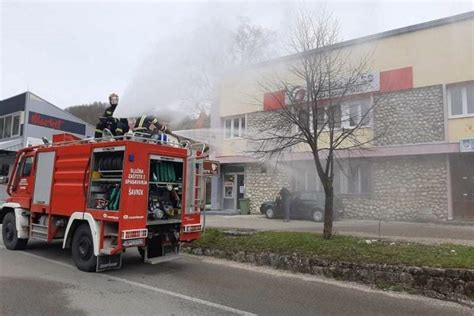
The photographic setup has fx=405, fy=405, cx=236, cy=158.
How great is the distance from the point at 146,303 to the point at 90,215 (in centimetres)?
263

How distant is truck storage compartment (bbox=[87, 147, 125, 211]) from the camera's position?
7.52m

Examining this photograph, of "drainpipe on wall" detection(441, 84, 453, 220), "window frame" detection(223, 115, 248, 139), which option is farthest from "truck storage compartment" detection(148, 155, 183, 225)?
"window frame" detection(223, 115, 248, 139)

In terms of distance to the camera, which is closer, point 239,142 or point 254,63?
point 254,63

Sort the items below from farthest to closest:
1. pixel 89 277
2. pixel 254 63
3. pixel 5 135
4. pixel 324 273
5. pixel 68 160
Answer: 1. pixel 5 135
2. pixel 254 63
3. pixel 68 160
4. pixel 324 273
5. pixel 89 277

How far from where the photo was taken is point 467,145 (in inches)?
566

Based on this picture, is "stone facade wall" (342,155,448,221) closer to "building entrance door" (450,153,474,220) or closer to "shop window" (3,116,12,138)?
"building entrance door" (450,153,474,220)

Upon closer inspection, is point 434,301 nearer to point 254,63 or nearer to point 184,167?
point 184,167

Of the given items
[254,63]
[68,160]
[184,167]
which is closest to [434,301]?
[184,167]

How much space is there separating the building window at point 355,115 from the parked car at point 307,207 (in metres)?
4.98

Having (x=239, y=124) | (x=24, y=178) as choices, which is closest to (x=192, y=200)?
(x=24, y=178)

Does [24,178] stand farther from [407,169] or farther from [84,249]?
[407,169]

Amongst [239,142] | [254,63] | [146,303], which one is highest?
[254,63]

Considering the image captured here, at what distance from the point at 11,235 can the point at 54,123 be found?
19.5 meters

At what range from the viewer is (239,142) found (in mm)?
21484
